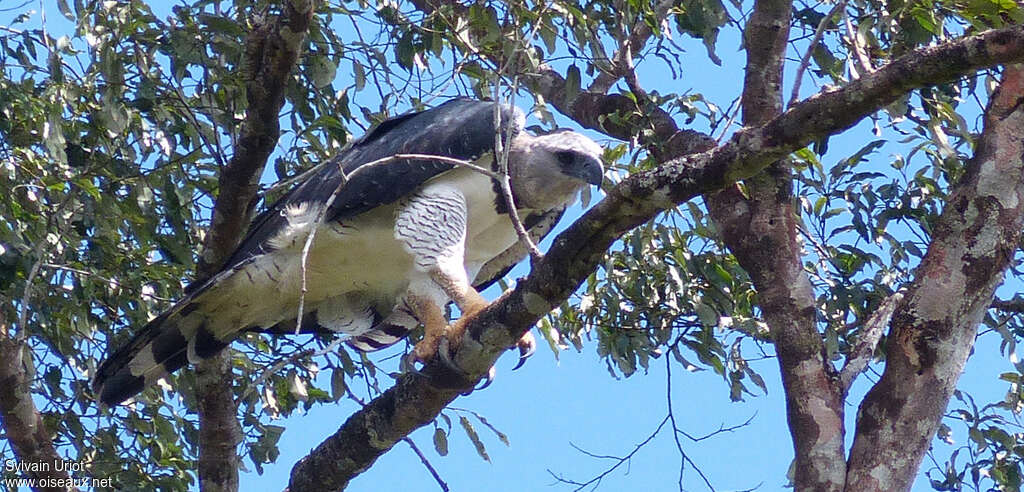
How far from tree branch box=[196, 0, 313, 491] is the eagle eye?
1112 millimetres

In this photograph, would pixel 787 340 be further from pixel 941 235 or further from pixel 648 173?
pixel 648 173

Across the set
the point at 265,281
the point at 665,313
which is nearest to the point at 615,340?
the point at 665,313

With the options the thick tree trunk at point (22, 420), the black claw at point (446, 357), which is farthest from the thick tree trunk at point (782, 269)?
the thick tree trunk at point (22, 420)

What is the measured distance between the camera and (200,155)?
428cm

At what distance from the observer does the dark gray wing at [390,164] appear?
426 centimetres

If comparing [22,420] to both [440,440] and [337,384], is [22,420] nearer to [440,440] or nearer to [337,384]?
[337,384]

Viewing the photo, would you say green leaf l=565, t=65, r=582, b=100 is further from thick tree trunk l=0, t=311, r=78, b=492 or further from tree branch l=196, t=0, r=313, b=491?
thick tree trunk l=0, t=311, r=78, b=492

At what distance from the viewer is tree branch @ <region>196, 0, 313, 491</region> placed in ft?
12.2

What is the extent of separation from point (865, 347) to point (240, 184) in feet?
6.50

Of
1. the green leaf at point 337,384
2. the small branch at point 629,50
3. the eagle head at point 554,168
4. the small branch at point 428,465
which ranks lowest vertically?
the small branch at point 428,465

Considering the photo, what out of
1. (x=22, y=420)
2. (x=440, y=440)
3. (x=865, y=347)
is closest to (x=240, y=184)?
(x=22, y=420)

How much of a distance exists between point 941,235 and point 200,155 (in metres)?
2.42

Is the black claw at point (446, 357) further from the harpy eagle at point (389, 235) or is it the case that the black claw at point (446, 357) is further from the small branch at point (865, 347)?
the small branch at point (865, 347)

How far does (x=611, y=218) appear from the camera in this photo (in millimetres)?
2895
